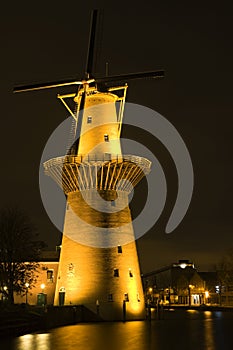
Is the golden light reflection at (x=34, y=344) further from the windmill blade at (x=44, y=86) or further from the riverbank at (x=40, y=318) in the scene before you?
the windmill blade at (x=44, y=86)

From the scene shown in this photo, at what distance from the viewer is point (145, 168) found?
149ft

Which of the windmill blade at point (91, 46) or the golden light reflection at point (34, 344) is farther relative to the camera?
the windmill blade at point (91, 46)

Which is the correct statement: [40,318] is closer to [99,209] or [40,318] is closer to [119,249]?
[119,249]

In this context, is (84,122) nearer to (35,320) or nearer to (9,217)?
(9,217)

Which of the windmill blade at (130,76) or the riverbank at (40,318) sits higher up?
the windmill blade at (130,76)

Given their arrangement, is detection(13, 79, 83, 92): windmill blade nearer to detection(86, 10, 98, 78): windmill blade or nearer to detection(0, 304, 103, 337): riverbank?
detection(86, 10, 98, 78): windmill blade

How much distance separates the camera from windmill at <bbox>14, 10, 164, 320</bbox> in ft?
138

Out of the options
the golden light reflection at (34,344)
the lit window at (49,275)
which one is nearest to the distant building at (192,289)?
the lit window at (49,275)

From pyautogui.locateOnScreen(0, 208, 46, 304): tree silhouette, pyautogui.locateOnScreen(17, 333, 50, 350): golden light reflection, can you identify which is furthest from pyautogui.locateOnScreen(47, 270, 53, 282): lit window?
pyautogui.locateOnScreen(17, 333, 50, 350): golden light reflection

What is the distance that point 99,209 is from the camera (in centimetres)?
4350

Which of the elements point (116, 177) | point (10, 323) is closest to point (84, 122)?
point (116, 177)

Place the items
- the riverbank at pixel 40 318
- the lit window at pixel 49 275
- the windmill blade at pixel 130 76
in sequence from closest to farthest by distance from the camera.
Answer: the riverbank at pixel 40 318 → the windmill blade at pixel 130 76 → the lit window at pixel 49 275

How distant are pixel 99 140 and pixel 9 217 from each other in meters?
12.1

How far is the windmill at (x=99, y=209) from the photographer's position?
1652 inches
